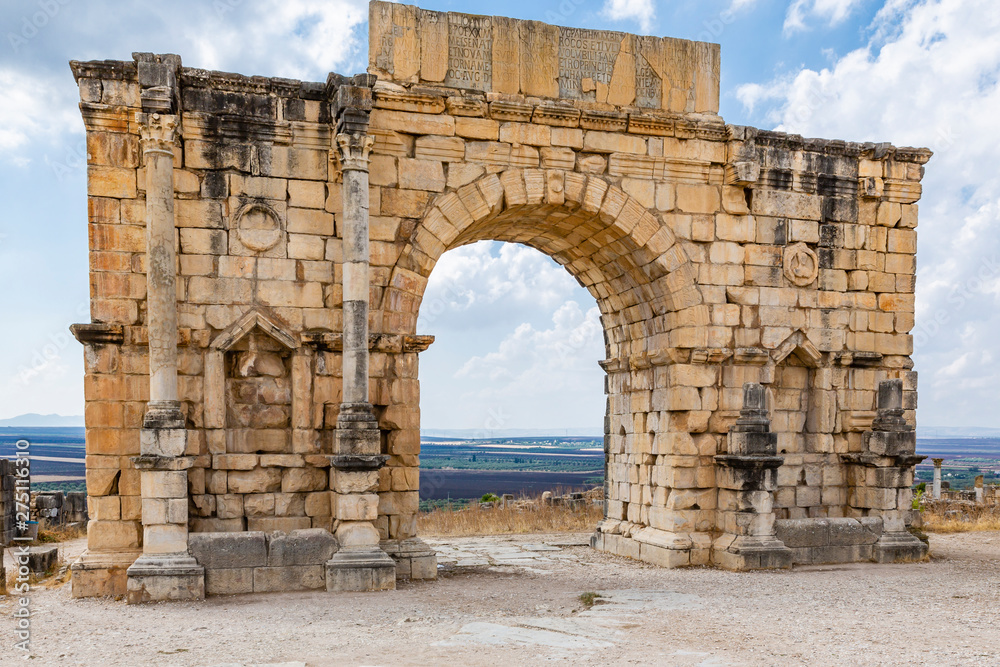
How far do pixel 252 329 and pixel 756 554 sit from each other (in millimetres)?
5874

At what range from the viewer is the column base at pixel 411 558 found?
9195 mm

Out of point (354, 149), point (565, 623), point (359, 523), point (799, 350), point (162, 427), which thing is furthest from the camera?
point (799, 350)

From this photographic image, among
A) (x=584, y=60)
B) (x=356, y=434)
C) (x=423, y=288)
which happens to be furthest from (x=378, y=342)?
(x=584, y=60)

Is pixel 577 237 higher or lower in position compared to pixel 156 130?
lower

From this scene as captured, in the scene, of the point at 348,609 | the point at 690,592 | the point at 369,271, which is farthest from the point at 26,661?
the point at 690,592

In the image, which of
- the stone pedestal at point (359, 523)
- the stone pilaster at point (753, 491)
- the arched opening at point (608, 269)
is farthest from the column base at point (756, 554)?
the stone pedestal at point (359, 523)

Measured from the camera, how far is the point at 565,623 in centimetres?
725

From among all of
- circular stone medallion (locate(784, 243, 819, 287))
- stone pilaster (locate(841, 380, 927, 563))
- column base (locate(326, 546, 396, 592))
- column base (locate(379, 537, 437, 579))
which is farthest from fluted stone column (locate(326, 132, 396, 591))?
stone pilaster (locate(841, 380, 927, 563))

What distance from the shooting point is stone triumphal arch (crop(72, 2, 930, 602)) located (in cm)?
870

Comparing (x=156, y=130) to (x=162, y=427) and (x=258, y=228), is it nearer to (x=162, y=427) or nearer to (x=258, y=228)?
(x=258, y=228)

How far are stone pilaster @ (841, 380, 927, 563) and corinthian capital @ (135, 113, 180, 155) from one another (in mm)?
8351

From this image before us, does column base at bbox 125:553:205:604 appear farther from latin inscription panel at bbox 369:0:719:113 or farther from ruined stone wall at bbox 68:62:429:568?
latin inscription panel at bbox 369:0:719:113

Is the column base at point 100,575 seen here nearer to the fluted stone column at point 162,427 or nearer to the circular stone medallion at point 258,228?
the fluted stone column at point 162,427

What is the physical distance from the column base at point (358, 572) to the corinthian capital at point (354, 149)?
3.76 m
